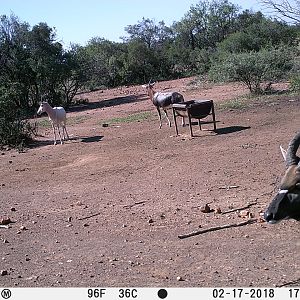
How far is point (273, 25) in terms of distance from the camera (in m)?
41.1

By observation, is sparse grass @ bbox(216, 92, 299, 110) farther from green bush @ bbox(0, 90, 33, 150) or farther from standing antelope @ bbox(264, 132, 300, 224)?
standing antelope @ bbox(264, 132, 300, 224)

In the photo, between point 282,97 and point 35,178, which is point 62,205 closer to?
point 35,178

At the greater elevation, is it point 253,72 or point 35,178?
point 253,72

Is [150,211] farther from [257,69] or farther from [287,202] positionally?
[257,69]

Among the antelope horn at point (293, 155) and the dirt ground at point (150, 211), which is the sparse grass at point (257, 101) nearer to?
the dirt ground at point (150, 211)

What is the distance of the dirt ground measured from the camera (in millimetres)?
6051

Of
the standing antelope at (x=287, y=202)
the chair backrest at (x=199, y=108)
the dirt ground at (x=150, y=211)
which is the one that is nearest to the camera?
the standing antelope at (x=287, y=202)

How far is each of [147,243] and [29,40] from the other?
1135 inches

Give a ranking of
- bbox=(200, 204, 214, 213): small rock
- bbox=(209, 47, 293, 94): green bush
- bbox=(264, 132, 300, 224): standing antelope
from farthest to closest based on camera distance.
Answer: bbox=(209, 47, 293, 94): green bush
bbox=(200, 204, 214, 213): small rock
bbox=(264, 132, 300, 224): standing antelope

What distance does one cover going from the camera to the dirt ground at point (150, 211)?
19.9 feet

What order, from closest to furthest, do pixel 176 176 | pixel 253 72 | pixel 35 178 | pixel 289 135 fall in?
pixel 176 176
pixel 35 178
pixel 289 135
pixel 253 72

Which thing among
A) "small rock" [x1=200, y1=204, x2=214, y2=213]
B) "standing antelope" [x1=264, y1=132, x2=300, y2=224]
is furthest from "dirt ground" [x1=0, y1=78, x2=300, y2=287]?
"standing antelope" [x1=264, y1=132, x2=300, y2=224]

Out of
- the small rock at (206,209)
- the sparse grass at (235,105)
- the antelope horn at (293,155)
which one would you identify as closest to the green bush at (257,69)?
the sparse grass at (235,105)

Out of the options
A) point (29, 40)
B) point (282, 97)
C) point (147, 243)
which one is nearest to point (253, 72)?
point (282, 97)
